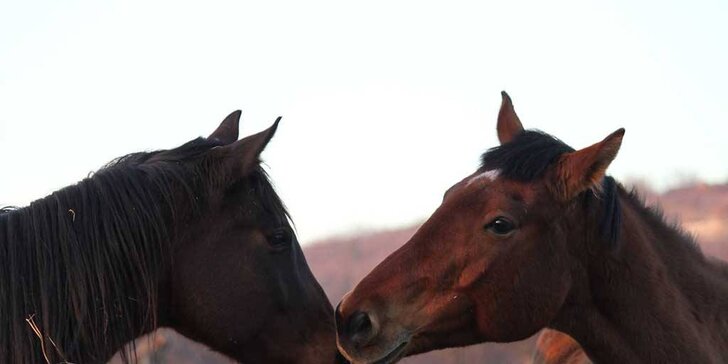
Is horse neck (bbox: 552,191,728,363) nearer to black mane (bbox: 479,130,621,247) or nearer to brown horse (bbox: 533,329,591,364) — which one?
black mane (bbox: 479,130,621,247)

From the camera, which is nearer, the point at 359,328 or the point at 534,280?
the point at 359,328

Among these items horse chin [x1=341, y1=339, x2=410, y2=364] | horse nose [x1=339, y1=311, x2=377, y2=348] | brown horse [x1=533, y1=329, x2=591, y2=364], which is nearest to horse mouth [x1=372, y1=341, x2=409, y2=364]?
horse chin [x1=341, y1=339, x2=410, y2=364]

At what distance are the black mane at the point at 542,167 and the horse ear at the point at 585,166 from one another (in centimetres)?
8

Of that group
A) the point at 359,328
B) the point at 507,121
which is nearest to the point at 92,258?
the point at 359,328

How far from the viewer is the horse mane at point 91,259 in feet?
13.8

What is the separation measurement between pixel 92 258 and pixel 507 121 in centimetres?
270

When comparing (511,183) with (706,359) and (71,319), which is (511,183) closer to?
(706,359)

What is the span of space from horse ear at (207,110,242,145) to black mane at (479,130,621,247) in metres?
1.57

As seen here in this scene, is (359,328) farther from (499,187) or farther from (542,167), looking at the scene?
(542,167)

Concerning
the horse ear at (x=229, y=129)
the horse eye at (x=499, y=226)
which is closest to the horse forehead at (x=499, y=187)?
the horse eye at (x=499, y=226)

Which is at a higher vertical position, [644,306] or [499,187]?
[499,187]

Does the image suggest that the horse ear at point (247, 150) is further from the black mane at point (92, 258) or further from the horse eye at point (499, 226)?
the horse eye at point (499, 226)

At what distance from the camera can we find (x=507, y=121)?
5.71 meters

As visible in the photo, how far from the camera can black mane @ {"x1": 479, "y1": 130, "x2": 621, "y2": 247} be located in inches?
188
